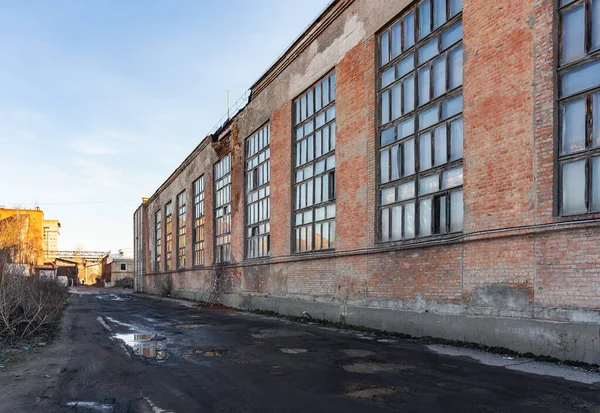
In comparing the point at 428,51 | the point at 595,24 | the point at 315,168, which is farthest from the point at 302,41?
the point at 595,24

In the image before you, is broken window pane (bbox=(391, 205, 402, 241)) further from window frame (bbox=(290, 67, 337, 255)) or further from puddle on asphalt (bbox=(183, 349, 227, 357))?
puddle on asphalt (bbox=(183, 349, 227, 357))

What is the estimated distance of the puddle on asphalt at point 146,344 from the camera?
915cm

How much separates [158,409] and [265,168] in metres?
16.4

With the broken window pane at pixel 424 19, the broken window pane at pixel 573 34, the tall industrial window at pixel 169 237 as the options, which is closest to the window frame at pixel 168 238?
the tall industrial window at pixel 169 237

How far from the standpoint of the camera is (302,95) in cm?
1814

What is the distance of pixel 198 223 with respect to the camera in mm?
32281

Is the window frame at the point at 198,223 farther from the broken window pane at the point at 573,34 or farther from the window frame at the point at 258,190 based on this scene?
the broken window pane at the point at 573,34

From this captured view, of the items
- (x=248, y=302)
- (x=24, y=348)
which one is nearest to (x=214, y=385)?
(x=24, y=348)

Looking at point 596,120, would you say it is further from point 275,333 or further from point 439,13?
point 275,333

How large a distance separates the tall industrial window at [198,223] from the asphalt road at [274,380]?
2048 cm

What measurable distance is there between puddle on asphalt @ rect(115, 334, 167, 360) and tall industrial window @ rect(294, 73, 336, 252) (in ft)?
21.2

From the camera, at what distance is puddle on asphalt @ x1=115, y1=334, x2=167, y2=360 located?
915 cm

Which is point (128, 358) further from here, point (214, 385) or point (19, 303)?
point (19, 303)

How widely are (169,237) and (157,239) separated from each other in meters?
5.39
